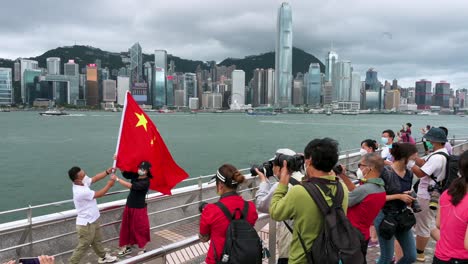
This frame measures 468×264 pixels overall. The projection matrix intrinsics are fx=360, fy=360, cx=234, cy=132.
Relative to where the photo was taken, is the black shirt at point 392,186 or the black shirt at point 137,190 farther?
the black shirt at point 137,190

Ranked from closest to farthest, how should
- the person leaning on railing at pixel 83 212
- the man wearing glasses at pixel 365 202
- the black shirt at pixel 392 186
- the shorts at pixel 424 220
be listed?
the man wearing glasses at pixel 365 202 → the black shirt at pixel 392 186 → the shorts at pixel 424 220 → the person leaning on railing at pixel 83 212

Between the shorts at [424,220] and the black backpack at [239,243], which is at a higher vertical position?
the black backpack at [239,243]

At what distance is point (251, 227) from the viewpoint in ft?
9.29

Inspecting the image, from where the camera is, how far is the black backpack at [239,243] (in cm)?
272

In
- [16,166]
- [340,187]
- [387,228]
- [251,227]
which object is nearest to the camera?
[340,187]

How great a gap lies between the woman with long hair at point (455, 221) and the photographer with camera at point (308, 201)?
741 mm

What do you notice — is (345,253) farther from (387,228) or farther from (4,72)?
(4,72)

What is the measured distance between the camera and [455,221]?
252 cm

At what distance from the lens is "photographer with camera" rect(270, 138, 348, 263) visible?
246cm

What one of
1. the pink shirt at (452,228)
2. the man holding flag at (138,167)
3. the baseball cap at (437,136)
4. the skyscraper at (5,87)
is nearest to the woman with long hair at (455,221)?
the pink shirt at (452,228)

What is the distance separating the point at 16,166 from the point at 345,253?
3282 centimetres

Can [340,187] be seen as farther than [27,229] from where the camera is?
No

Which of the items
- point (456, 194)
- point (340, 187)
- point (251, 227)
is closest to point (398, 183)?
point (456, 194)

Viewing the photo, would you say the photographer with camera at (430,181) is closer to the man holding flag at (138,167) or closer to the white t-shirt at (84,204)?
the man holding flag at (138,167)
